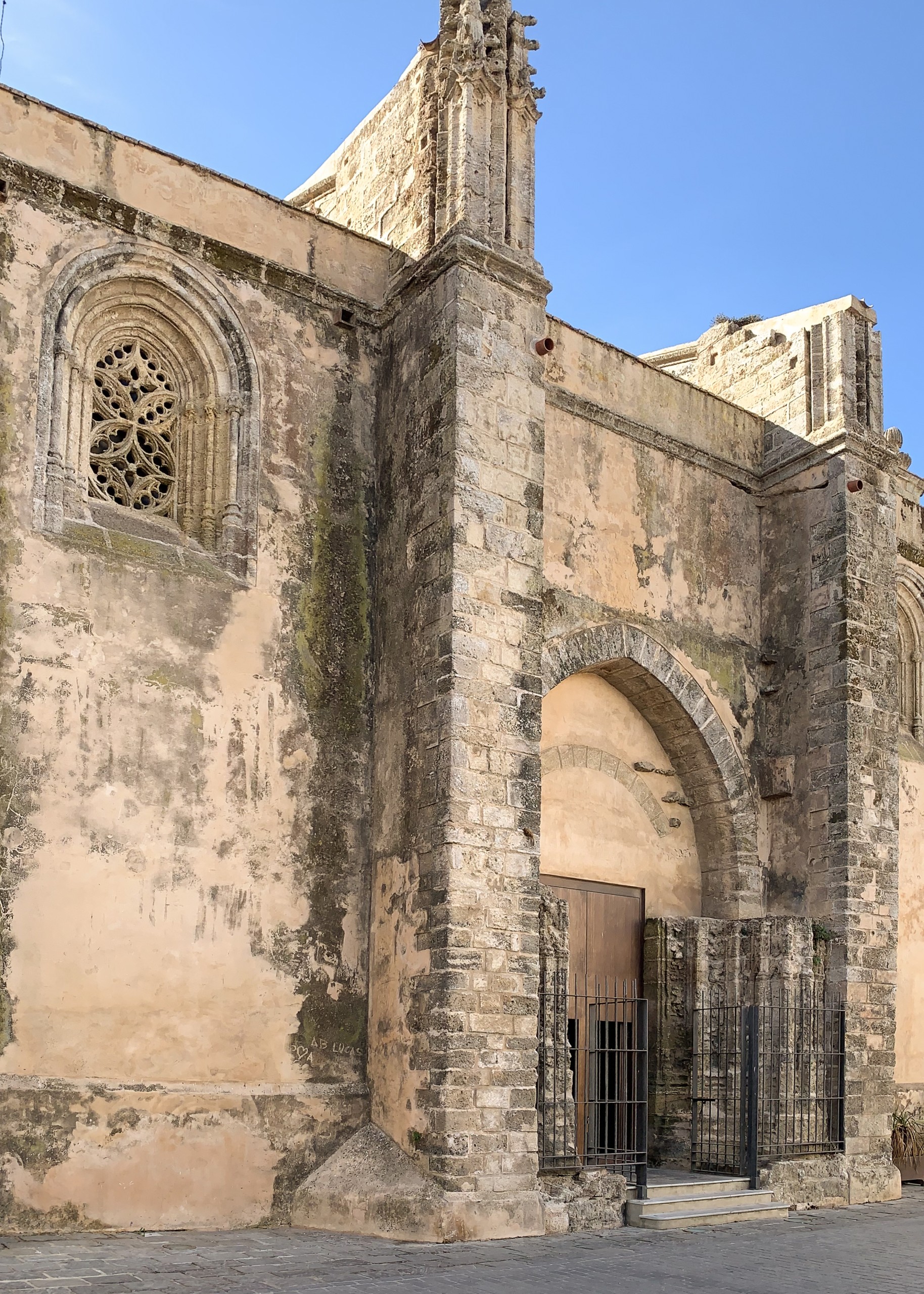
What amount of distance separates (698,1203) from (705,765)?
336cm

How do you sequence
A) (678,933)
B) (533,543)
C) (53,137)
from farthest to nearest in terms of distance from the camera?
1. (678,933)
2. (533,543)
3. (53,137)

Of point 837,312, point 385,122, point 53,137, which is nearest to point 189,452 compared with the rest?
point 53,137

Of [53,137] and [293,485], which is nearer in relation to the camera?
[53,137]

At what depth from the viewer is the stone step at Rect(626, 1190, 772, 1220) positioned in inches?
328

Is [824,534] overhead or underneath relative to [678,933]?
overhead

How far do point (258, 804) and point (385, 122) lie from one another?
5.68 metres

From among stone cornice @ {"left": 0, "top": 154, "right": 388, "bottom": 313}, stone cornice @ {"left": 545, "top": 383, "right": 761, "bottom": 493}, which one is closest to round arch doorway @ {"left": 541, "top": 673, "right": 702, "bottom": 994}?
stone cornice @ {"left": 545, "top": 383, "right": 761, "bottom": 493}

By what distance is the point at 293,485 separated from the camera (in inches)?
340

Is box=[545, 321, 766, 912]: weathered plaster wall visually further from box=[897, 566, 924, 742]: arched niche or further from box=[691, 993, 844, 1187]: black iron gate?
box=[897, 566, 924, 742]: arched niche

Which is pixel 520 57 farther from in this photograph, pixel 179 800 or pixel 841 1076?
pixel 841 1076

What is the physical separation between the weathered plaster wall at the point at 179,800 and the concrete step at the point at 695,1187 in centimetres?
203

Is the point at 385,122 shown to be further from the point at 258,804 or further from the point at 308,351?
the point at 258,804

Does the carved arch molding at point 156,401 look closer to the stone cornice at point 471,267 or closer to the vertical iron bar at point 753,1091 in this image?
the stone cornice at point 471,267

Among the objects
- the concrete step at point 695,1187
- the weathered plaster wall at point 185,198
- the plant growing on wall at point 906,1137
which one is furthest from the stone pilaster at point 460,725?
the plant growing on wall at point 906,1137
